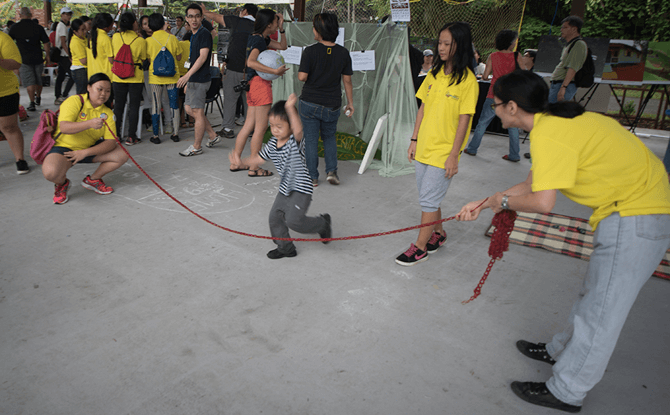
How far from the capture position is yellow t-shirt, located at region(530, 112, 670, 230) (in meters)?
1.77

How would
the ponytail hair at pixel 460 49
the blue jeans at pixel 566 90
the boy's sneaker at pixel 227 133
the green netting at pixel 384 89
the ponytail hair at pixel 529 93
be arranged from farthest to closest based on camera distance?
the boy's sneaker at pixel 227 133 < the blue jeans at pixel 566 90 < the green netting at pixel 384 89 < the ponytail hair at pixel 460 49 < the ponytail hair at pixel 529 93

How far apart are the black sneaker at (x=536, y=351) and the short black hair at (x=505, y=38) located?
4810mm

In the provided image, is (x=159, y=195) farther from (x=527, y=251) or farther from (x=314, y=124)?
(x=527, y=251)

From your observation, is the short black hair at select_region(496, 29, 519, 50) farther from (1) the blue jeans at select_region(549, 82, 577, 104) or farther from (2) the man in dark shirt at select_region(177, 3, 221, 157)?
(2) the man in dark shirt at select_region(177, 3, 221, 157)

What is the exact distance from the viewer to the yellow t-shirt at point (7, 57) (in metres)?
4.36

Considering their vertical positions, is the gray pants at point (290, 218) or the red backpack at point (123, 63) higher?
the red backpack at point (123, 63)

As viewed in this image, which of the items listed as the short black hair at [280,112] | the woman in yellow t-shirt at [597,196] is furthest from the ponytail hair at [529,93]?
the short black hair at [280,112]

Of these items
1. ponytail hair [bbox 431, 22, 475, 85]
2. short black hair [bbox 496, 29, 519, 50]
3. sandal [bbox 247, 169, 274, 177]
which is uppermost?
short black hair [bbox 496, 29, 519, 50]

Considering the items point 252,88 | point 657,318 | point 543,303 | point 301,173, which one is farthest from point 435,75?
point 252,88

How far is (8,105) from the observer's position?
4504 mm

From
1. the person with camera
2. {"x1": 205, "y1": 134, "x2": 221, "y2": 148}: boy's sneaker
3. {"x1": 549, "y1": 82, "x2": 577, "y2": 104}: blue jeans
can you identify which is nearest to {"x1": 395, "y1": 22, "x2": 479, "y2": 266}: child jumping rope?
the person with camera

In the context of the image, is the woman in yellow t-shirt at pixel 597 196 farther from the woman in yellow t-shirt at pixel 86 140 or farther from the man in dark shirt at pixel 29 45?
the man in dark shirt at pixel 29 45

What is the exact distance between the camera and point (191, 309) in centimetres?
267

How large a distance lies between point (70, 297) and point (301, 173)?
1.71m
